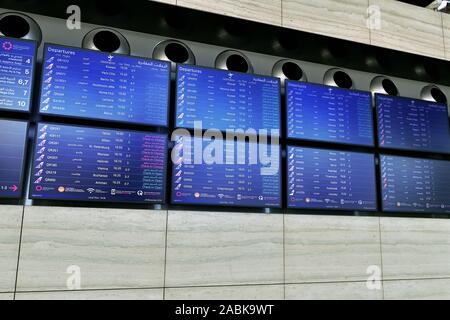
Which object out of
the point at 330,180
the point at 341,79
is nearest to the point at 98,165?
the point at 330,180

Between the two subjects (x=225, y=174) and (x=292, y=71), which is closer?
(x=225, y=174)

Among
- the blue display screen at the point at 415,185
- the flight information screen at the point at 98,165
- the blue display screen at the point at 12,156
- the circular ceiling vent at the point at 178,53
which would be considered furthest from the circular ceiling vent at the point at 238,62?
the blue display screen at the point at 12,156

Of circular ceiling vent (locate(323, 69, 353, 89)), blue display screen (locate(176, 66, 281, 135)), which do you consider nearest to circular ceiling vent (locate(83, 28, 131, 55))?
blue display screen (locate(176, 66, 281, 135))

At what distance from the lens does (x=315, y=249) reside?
2486 millimetres

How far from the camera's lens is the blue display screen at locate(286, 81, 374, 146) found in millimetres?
2629

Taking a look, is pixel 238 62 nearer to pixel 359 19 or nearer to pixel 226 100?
pixel 226 100

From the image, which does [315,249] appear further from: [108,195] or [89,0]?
[89,0]

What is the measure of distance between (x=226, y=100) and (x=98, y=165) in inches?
35.3

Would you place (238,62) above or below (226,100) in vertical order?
above

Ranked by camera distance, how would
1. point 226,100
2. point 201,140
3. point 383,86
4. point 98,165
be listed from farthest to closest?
point 383,86 < point 226,100 < point 201,140 < point 98,165

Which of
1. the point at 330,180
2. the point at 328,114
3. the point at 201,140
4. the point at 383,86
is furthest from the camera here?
the point at 383,86

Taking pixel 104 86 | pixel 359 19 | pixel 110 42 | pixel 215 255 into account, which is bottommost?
pixel 215 255

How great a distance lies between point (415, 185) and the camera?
2.82 metres
